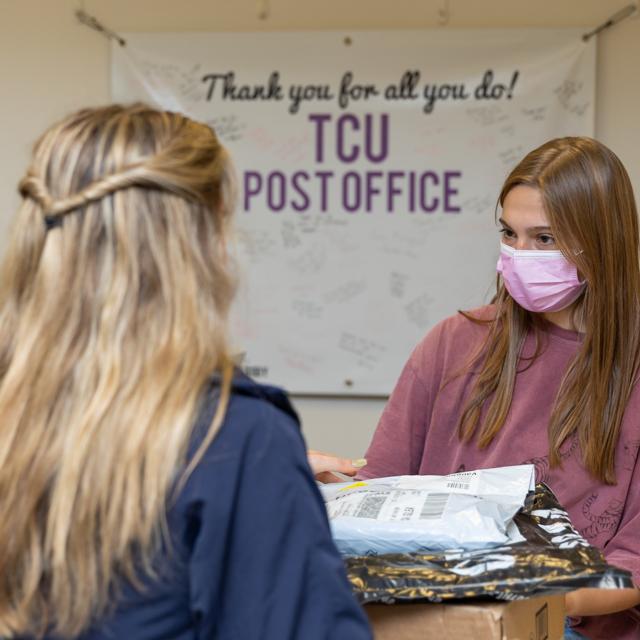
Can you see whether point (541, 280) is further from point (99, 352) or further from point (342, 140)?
point (342, 140)

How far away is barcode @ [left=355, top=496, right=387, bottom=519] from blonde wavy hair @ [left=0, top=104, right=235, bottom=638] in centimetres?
30

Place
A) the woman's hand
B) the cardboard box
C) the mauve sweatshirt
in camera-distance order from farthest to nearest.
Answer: the mauve sweatshirt
the woman's hand
the cardboard box

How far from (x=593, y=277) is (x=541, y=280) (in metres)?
0.07

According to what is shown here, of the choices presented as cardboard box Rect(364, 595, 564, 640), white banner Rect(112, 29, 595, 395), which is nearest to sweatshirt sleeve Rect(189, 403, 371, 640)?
cardboard box Rect(364, 595, 564, 640)

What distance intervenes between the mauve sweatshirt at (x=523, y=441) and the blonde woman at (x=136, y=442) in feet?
2.21

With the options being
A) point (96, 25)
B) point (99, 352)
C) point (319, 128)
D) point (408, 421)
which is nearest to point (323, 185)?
point (319, 128)

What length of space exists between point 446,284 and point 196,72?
1.02m

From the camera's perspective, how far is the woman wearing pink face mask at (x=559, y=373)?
139 centimetres

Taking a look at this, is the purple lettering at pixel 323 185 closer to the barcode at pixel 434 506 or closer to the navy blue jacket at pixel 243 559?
the barcode at pixel 434 506

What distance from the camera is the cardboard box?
35.4 inches

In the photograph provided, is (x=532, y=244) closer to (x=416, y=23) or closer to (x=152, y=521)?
(x=152, y=521)

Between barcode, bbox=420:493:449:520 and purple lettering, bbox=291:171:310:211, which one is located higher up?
purple lettering, bbox=291:171:310:211

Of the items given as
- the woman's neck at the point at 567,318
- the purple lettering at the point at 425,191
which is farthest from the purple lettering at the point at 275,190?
the woman's neck at the point at 567,318

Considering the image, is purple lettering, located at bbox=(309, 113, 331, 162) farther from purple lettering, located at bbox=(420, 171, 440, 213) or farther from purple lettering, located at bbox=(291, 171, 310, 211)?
purple lettering, located at bbox=(420, 171, 440, 213)
